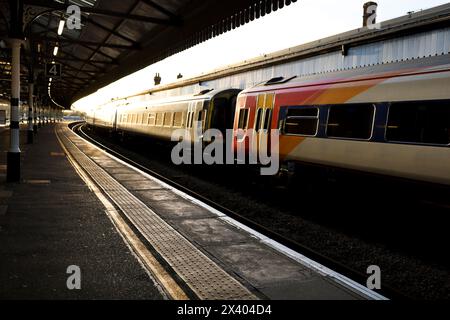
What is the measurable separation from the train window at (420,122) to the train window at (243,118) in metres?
5.58

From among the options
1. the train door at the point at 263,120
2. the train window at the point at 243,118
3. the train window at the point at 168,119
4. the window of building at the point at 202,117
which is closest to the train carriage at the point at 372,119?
the train door at the point at 263,120

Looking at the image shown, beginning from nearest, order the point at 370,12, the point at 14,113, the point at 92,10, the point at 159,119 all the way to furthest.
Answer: the point at 14,113
the point at 92,10
the point at 370,12
the point at 159,119

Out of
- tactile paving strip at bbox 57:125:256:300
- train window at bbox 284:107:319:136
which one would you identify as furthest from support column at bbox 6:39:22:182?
train window at bbox 284:107:319:136

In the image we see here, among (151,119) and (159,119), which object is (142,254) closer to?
(159,119)

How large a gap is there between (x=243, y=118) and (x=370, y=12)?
9.63 metres

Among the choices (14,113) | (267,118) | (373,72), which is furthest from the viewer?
(267,118)

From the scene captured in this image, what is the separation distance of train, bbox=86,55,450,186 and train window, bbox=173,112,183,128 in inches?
214

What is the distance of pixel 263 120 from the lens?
11727mm

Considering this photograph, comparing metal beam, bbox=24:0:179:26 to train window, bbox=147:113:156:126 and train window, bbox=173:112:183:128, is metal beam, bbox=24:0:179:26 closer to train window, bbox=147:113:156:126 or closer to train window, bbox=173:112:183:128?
train window, bbox=173:112:183:128

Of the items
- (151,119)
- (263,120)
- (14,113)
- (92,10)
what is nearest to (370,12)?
(263,120)

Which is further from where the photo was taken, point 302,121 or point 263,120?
→ point 263,120
